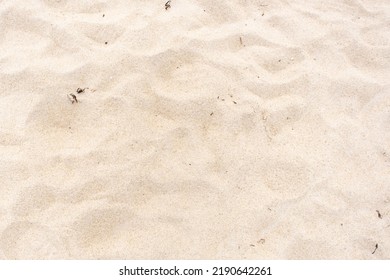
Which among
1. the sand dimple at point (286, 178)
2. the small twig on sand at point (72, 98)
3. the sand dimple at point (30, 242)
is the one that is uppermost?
the small twig on sand at point (72, 98)

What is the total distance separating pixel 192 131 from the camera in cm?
205

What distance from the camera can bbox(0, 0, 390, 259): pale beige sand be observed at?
1799 millimetres

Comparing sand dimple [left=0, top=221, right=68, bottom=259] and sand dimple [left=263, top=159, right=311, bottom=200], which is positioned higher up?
sand dimple [left=263, top=159, right=311, bottom=200]

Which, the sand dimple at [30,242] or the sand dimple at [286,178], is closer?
the sand dimple at [30,242]

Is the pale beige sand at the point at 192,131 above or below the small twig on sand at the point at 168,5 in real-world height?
below

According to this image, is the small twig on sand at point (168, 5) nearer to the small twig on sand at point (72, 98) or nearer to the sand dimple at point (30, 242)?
the small twig on sand at point (72, 98)

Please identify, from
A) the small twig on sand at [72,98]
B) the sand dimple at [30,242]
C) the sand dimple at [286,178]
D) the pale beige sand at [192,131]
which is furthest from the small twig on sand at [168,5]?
the sand dimple at [30,242]

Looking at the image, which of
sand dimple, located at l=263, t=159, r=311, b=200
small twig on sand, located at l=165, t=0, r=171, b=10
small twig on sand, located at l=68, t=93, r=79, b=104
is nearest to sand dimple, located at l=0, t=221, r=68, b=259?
small twig on sand, located at l=68, t=93, r=79, b=104

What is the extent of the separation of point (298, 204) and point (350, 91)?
81cm

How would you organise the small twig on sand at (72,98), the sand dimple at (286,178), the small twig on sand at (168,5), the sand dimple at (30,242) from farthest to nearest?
the small twig on sand at (168,5), the small twig on sand at (72,98), the sand dimple at (286,178), the sand dimple at (30,242)

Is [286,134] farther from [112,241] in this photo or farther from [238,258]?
[112,241]

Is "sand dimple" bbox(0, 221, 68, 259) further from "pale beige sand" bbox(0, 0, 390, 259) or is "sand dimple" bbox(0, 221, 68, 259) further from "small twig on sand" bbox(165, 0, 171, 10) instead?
"small twig on sand" bbox(165, 0, 171, 10)

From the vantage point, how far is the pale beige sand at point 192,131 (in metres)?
1.80

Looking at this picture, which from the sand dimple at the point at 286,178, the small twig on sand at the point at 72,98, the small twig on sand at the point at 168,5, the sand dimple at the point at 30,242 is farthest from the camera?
the small twig on sand at the point at 168,5
